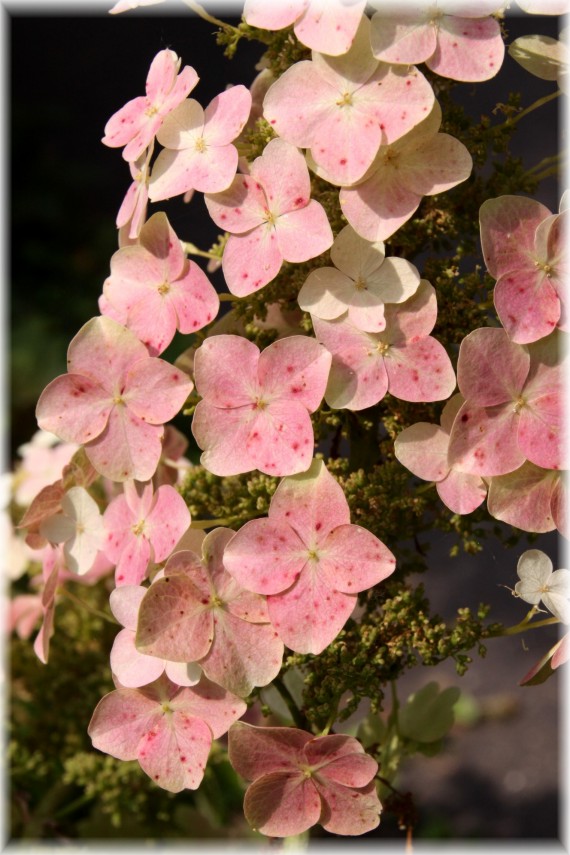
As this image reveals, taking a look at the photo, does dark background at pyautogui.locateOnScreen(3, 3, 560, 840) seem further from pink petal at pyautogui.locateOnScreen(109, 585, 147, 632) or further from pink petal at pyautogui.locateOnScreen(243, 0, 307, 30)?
pink petal at pyautogui.locateOnScreen(109, 585, 147, 632)

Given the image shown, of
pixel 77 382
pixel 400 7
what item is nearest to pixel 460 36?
pixel 400 7

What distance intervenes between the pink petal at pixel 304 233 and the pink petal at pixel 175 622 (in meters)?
0.21

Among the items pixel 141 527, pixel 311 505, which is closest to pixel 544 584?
pixel 311 505

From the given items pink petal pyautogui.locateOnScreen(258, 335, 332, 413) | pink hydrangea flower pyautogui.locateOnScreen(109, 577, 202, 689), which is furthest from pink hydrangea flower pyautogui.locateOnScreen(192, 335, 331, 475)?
pink hydrangea flower pyautogui.locateOnScreen(109, 577, 202, 689)

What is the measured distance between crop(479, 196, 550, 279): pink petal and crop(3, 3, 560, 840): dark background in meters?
0.69

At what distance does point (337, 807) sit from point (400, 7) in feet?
1.60

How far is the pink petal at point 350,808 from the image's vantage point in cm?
59

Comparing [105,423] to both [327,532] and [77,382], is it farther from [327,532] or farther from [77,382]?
[327,532]

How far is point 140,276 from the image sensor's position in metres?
0.64

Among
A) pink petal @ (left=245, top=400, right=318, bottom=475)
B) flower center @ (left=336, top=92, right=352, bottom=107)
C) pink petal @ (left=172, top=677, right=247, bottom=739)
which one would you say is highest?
flower center @ (left=336, top=92, right=352, bottom=107)

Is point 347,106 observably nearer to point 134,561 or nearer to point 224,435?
point 224,435

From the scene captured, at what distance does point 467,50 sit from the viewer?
575 millimetres

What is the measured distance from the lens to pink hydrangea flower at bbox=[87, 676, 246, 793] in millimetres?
597

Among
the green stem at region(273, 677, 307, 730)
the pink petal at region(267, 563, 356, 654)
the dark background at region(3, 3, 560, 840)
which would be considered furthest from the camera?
the dark background at region(3, 3, 560, 840)
